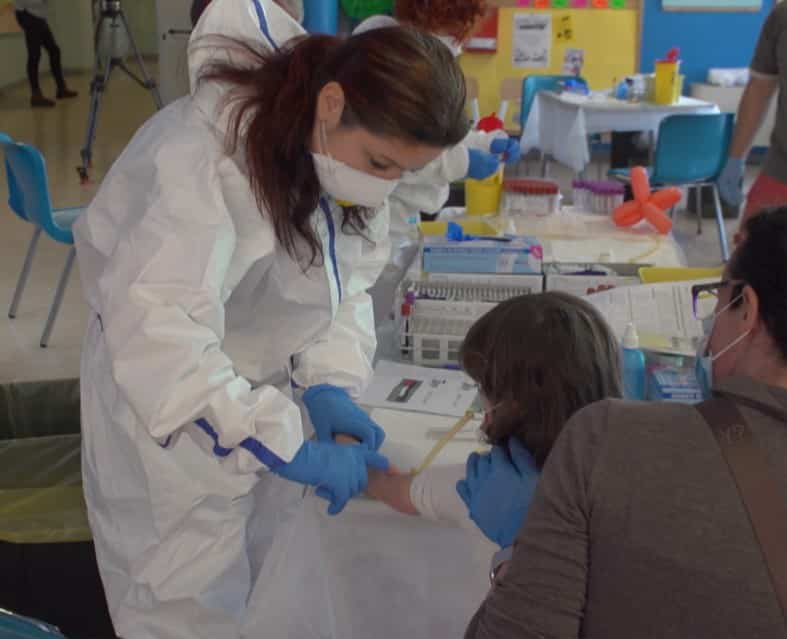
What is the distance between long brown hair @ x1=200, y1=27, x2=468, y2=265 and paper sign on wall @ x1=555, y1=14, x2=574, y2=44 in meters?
5.66

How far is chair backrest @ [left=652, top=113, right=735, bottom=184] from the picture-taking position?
4312 mm

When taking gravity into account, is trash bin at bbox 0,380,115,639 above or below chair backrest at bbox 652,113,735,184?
below

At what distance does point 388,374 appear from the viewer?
5.44ft

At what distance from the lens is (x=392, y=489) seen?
129 centimetres

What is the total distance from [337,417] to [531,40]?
5.70m

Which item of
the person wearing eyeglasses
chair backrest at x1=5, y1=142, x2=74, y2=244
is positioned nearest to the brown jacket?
the person wearing eyeglasses

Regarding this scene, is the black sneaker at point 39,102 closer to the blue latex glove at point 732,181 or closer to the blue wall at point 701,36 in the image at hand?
the blue wall at point 701,36

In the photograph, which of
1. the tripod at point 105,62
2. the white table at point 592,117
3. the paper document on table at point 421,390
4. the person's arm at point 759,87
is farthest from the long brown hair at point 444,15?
the tripod at point 105,62

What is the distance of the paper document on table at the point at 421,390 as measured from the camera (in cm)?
152

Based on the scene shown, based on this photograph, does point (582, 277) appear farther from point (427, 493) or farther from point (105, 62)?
point (105, 62)

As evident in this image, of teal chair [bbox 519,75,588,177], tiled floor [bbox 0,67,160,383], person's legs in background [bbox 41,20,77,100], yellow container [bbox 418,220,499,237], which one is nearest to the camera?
yellow container [bbox 418,220,499,237]

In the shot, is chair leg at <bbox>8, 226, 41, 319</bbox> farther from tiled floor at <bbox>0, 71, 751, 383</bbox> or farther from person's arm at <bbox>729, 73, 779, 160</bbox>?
person's arm at <bbox>729, 73, 779, 160</bbox>

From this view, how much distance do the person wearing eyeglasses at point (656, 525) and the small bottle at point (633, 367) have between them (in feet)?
2.04

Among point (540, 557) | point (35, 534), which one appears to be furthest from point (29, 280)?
point (540, 557)
